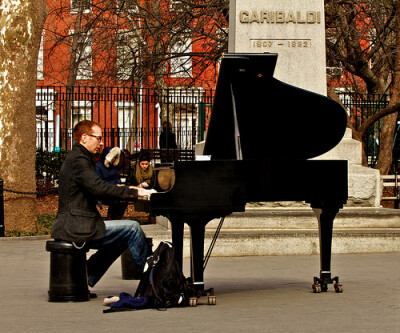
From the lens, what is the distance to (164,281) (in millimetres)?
7523

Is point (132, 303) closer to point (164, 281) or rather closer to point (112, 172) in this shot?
point (164, 281)

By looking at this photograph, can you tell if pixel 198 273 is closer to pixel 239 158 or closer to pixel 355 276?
pixel 239 158

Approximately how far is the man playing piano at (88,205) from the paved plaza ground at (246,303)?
0.57m

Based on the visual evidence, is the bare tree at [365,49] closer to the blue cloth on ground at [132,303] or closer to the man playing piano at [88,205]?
the man playing piano at [88,205]

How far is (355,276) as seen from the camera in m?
10.0

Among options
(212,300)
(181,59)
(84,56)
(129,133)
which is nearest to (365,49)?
(181,59)

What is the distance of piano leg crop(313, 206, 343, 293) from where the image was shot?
8562 millimetres

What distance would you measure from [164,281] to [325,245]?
1.93 meters

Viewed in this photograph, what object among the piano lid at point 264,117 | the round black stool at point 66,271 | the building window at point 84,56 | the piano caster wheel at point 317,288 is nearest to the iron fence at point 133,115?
the building window at point 84,56

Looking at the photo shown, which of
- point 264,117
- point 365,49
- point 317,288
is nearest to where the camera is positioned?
point 264,117

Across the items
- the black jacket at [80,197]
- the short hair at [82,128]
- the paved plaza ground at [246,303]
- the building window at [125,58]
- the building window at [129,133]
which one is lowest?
the paved plaza ground at [246,303]

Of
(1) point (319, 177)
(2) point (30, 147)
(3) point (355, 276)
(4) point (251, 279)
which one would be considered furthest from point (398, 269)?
(2) point (30, 147)

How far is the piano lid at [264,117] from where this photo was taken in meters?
8.07

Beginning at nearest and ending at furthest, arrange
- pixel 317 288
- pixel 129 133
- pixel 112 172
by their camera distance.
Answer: pixel 317 288, pixel 112 172, pixel 129 133
